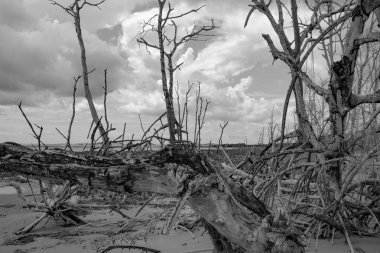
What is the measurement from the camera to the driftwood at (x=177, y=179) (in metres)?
1.94

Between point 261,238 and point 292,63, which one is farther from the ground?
point 292,63

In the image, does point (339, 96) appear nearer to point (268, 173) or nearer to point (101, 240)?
point (268, 173)

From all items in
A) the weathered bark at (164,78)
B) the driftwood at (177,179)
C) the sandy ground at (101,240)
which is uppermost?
the weathered bark at (164,78)

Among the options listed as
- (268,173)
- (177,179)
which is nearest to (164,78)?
(268,173)

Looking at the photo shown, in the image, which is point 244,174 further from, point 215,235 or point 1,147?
point 1,147

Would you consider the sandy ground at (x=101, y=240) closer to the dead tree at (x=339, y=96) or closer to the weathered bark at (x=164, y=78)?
the dead tree at (x=339, y=96)

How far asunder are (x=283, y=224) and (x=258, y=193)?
73.6 inches

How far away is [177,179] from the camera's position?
1.98m

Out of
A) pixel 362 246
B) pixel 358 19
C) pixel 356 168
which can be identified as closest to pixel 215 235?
pixel 356 168

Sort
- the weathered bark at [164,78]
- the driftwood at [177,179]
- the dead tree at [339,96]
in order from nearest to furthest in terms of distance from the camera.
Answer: the driftwood at [177,179] → the dead tree at [339,96] → the weathered bark at [164,78]

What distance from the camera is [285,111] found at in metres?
3.73

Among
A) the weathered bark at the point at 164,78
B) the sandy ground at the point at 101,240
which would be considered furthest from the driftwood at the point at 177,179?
the weathered bark at the point at 164,78

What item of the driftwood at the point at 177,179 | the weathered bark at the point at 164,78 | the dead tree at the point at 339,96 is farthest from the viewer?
the weathered bark at the point at 164,78

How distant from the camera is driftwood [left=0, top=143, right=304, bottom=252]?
194 cm
